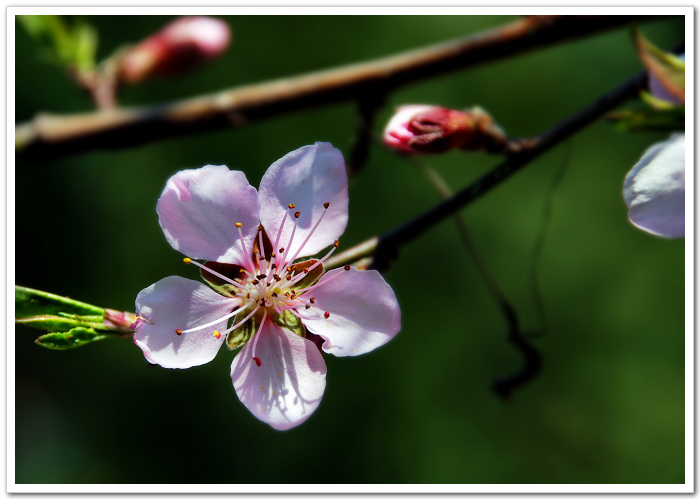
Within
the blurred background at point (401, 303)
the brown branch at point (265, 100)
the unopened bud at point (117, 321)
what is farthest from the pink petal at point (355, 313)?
Result: the blurred background at point (401, 303)

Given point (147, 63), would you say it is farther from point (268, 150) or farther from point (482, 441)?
point (482, 441)

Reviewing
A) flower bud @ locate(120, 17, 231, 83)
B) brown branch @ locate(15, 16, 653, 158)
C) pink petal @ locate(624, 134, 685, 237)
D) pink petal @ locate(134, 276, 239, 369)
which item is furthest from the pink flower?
flower bud @ locate(120, 17, 231, 83)

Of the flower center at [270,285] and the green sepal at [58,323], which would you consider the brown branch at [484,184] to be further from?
the green sepal at [58,323]

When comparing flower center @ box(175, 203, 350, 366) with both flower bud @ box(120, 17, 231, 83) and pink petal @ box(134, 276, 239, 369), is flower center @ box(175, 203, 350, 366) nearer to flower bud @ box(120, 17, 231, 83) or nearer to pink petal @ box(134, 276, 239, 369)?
pink petal @ box(134, 276, 239, 369)

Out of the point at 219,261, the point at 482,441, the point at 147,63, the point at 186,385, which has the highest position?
the point at 147,63

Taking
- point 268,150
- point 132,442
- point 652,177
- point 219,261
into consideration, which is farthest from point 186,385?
point 652,177

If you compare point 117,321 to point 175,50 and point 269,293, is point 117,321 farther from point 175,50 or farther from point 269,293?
point 175,50
